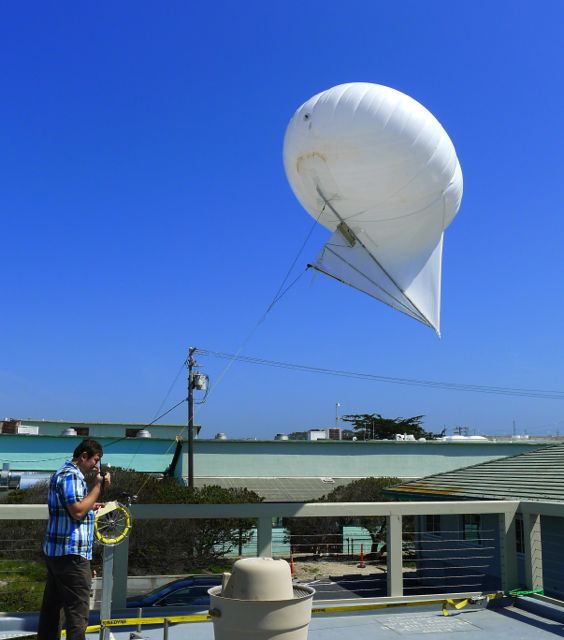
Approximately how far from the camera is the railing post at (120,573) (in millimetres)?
6066

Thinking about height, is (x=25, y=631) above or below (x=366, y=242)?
below

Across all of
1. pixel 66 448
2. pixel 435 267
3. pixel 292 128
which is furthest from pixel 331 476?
pixel 292 128

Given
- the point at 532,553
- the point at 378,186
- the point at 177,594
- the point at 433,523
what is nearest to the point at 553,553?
the point at 532,553

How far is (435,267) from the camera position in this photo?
10.6 meters

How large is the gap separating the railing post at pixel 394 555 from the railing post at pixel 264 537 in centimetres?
133

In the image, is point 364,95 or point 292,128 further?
point 292,128

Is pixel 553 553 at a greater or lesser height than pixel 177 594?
lesser

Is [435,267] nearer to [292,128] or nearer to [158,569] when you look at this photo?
[292,128]

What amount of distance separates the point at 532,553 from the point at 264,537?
3211mm

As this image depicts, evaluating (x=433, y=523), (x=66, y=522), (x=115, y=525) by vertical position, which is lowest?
(x=433, y=523)

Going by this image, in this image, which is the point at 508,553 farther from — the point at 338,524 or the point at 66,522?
the point at 338,524

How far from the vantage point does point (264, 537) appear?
6.37 metres

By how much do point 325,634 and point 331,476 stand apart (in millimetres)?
29479

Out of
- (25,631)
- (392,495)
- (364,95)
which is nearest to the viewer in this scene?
(25,631)
